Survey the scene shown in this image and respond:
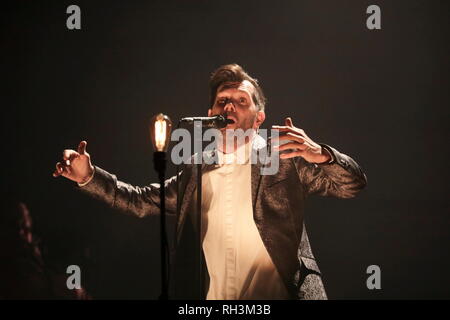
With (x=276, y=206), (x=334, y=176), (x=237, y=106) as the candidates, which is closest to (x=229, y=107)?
(x=237, y=106)

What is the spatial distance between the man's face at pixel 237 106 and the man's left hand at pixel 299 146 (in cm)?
49

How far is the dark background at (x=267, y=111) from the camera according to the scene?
3.45 meters

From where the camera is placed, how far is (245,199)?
303 cm

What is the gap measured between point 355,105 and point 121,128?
64.3 inches

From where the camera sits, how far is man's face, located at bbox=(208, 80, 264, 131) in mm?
3121

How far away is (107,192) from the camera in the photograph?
10.3 feet

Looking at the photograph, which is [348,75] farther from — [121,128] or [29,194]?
[29,194]

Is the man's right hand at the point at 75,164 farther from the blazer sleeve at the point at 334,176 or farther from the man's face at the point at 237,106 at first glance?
the blazer sleeve at the point at 334,176

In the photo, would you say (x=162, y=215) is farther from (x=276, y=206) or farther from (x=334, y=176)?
(x=334, y=176)

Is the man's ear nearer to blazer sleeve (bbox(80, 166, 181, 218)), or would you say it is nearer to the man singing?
the man singing

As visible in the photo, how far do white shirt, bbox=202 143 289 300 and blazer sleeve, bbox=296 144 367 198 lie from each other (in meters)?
0.34

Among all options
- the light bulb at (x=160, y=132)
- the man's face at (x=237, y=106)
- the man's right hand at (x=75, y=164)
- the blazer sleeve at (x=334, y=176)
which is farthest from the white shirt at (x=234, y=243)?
the man's right hand at (x=75, y=164)

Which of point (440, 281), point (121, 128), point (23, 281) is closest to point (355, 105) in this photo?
point (440, 281)

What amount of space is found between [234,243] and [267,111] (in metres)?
1.05
